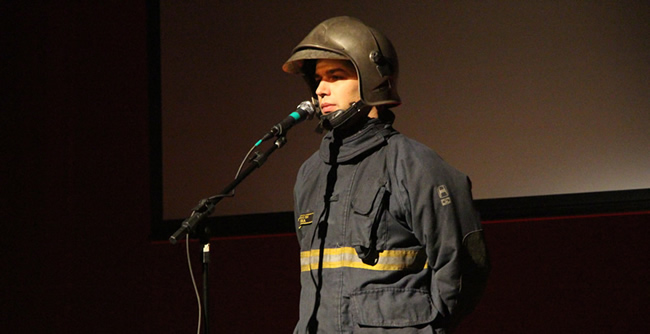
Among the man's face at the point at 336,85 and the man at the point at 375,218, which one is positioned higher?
the man's face at the point at 336,85

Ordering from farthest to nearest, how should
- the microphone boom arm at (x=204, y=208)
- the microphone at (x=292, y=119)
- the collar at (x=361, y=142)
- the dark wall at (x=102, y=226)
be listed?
the dark wall at (x=102, y=226), the collar at (x=361, y=142), the microphone at (x=292, y=119), the microphone boom arm at (x=204, y=208)

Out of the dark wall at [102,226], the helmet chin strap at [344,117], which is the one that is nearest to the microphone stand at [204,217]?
the helmet chin strap at [344,117]

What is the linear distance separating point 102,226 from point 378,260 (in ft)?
6.33

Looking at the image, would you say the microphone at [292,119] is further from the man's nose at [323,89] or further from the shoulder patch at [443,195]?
the shoulder patch at [443,195]

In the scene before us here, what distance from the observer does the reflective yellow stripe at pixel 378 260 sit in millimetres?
1688

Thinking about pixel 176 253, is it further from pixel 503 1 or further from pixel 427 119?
pixel 503 1

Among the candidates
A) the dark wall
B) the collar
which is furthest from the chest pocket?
the dark wall

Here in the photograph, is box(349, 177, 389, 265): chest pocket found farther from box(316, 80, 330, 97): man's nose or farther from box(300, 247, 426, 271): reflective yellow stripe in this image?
box(316, 80, 330, 97): man's nose

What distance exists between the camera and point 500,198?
3062 millimetres

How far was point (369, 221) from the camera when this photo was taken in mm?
1720

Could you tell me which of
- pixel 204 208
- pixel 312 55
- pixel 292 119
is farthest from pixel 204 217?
pixel 312 55

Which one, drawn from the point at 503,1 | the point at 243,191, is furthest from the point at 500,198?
the point at 243,191

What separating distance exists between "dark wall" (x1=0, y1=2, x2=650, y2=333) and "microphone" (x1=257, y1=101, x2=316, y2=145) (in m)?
1.38

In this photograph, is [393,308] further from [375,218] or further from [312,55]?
[312,55]
